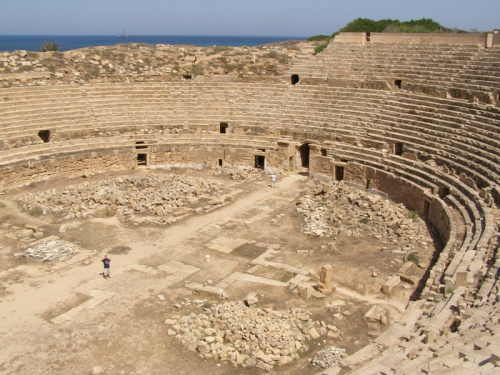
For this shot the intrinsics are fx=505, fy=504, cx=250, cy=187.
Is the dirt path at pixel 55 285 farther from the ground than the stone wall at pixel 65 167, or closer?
closer

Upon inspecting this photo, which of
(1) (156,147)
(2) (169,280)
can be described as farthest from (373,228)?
(1) (156,147)

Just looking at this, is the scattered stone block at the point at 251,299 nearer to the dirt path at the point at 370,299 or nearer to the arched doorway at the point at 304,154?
the dirt path at the point at 370,299

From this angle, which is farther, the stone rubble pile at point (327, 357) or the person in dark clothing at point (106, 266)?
the person in dark clothing at point (106, 266)

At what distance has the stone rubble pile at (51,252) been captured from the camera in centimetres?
1557

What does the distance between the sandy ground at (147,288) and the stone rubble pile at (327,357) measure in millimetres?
186

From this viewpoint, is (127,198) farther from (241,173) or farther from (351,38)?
(351,38)

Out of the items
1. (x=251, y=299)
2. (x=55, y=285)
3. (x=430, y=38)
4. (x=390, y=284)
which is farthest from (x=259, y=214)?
(x=430, y=38)

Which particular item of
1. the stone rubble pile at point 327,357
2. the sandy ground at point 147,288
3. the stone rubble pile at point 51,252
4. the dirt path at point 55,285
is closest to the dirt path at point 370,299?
the sandy ground at point 147,288

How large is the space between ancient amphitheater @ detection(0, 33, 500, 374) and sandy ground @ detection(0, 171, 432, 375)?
65mm

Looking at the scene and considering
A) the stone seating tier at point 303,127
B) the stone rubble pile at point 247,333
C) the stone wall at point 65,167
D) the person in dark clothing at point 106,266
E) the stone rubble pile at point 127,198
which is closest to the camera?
the stone rubble pile at point 247,333

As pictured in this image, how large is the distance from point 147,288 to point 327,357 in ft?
18.5

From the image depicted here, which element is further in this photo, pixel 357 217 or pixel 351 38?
pixel 351 38

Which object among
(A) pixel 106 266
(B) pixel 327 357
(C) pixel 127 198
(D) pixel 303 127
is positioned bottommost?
(B) pixel 327 357

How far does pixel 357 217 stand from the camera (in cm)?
1867
